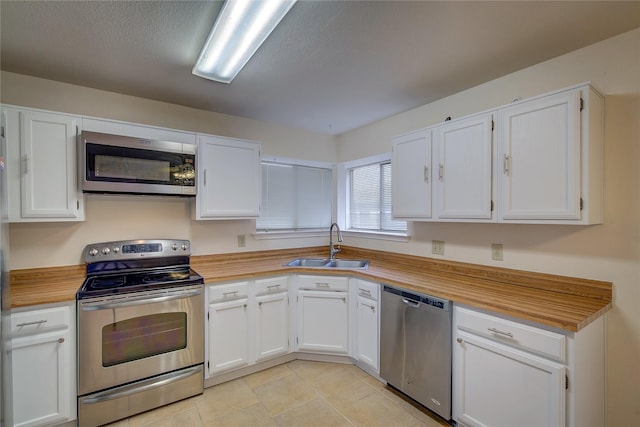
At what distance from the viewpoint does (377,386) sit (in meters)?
2.40

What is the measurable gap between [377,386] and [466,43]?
256 centimetres

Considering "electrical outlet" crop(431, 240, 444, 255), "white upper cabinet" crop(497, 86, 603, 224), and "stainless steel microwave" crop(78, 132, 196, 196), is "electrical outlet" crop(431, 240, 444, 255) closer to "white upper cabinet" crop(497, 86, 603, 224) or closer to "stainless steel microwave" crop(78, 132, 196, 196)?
"white upper cabinet" crop(497, 86, 603, 224)

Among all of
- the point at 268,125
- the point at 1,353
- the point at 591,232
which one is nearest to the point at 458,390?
the point at 591,232

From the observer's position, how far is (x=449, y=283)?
216 centimetres

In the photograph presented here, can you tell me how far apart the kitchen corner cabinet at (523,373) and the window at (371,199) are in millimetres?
1470

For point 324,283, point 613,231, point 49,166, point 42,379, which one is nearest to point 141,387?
point 42,379

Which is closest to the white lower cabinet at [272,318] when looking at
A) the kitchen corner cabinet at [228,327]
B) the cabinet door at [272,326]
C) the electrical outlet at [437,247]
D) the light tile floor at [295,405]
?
the cabinet door at [272,326]

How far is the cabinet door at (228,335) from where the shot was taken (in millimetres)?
2365

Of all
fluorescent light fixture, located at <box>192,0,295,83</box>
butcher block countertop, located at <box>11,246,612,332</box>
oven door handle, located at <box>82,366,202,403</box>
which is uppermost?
fluorescent light fixture, located at <box>192,0,295,83</box>

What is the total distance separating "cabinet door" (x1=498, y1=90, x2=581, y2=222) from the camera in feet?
5.33

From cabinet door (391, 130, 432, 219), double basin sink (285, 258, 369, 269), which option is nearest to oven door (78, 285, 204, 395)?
double basin sink (285, 258, 369, 269)

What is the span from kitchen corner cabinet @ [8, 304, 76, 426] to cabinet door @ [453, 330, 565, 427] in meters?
2.48

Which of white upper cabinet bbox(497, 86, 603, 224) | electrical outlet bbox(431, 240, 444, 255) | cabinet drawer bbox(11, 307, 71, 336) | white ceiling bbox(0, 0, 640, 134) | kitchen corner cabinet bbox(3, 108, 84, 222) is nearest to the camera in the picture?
white ceiling bbox(0, 0, 640, 134)

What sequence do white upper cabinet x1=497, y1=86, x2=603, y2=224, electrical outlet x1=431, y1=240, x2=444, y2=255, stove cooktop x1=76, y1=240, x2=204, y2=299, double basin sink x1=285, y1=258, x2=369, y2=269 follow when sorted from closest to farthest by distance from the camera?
white upper cabinet x1=497, y1=86, x2=603, y2=224 < stove cooktop x1=76, y1=240, x2=204, y2=299 < electrical outlet x1=431, y1=240, x2=444, y2=255 < double basin sink x1=285, y1=258, x2=369, y2=269
